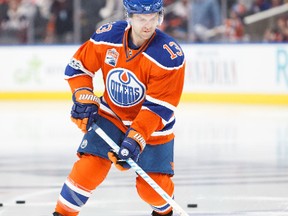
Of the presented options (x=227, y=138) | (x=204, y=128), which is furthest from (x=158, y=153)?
(x=204, y=128)

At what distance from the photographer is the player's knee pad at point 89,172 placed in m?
3.96

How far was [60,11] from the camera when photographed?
12.4 m

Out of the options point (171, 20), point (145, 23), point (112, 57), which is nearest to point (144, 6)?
point (145, 23)

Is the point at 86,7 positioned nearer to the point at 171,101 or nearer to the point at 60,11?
the point at 60,11

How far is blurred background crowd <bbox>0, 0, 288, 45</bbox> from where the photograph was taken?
11712 millimetres

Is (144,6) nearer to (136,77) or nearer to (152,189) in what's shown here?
(136,77)

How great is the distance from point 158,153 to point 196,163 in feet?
8.42

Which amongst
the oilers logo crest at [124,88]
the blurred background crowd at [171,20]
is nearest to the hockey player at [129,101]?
the oilers logo crest at [124,88]

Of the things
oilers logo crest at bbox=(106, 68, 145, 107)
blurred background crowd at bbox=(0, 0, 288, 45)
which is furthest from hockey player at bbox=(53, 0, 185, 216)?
blurred background crowd at bbox=(0, 0, 288, 45)

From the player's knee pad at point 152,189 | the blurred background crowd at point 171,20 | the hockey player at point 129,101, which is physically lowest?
the blurred background crowd at point 171,20

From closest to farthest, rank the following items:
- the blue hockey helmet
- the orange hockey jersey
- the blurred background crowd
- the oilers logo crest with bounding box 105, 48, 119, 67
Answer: the blue hockey helmet
the orange hockey jersey
the oilers logo crest with bounding box 105, 48, 119, 67
the blurred background crowd

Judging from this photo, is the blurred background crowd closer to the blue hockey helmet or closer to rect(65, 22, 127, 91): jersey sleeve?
rect(65, 22, 127, 91): jersey sleeve

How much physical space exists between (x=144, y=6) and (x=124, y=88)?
39 cm

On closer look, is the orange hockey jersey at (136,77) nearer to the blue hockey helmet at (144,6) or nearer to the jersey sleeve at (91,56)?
the jersey sleeve at (91,56)
